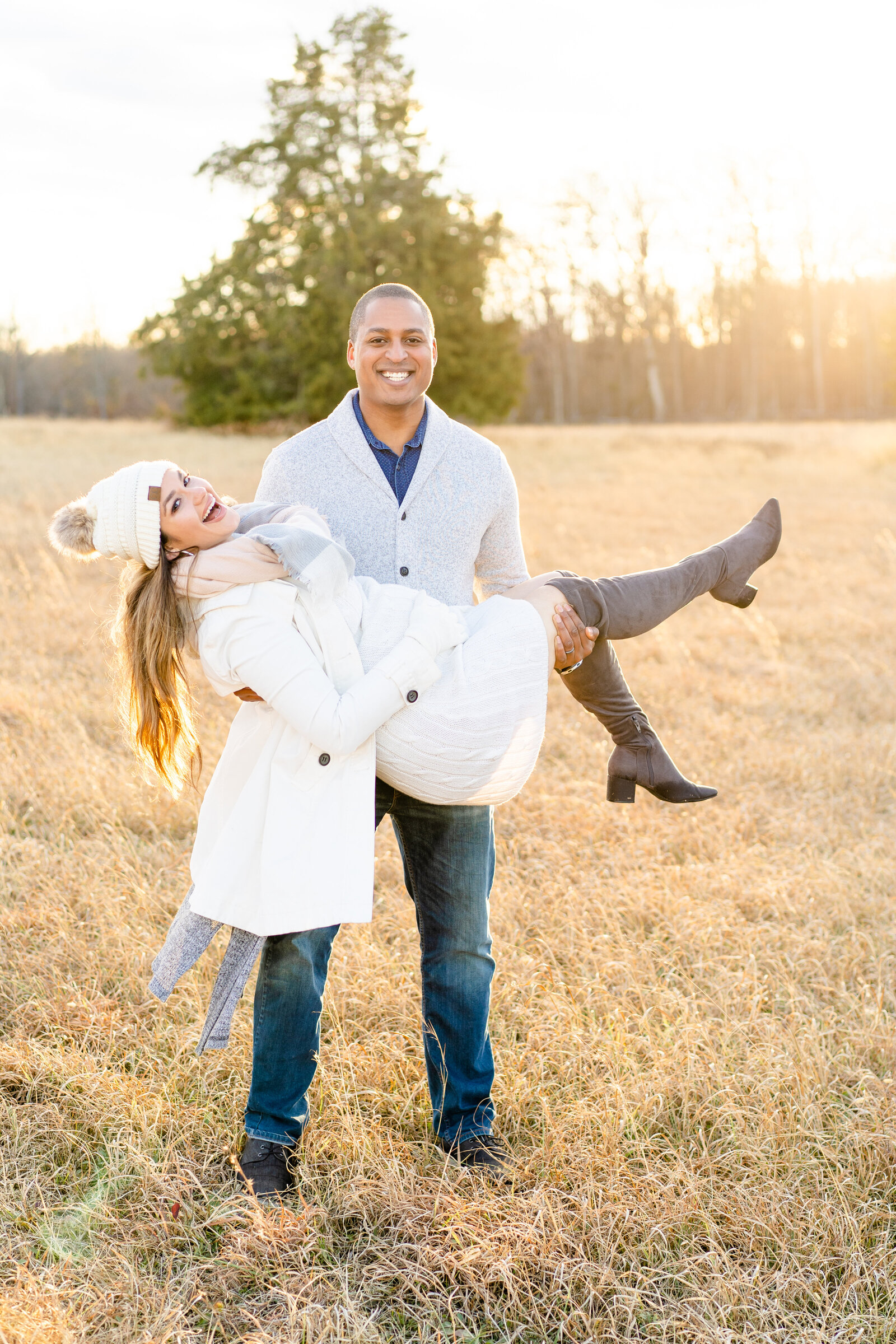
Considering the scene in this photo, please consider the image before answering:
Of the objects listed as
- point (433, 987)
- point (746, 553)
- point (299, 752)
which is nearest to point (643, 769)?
point (746, 553)

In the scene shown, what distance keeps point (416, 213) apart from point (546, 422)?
68.8ft

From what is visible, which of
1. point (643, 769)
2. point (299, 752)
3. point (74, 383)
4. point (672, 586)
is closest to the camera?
point (299, 752)

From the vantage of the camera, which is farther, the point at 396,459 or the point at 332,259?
the point at 332,259

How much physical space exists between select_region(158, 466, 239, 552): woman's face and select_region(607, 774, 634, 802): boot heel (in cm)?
144

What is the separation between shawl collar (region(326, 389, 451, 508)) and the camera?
8.84ft

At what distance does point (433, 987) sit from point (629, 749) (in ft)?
3.22

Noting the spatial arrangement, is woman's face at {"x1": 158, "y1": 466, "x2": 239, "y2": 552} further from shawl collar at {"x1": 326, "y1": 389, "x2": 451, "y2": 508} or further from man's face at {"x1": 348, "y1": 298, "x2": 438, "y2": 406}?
man's face at {"x1": 348, "y1": 298, "x2": 438, "y2": 406}

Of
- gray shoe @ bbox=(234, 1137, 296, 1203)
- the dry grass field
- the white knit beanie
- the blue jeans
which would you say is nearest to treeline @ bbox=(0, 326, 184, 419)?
the dry grass field

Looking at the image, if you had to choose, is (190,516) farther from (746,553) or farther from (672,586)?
(746,553)

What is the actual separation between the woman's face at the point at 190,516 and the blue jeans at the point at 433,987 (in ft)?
2.53

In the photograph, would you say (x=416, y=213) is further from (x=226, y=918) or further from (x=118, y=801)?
(x=226, y=918)

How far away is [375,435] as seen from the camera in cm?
276

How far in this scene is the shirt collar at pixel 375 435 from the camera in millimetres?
2744

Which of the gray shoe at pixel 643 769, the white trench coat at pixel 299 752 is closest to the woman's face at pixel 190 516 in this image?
the white trench coat at pixel 299 752
